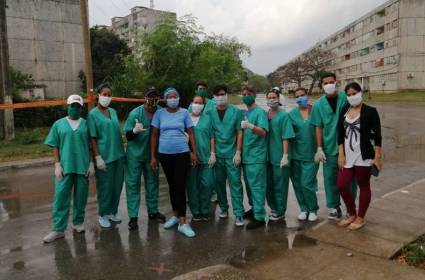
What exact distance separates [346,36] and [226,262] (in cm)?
8611

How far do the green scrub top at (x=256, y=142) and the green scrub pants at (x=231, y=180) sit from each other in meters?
0.20

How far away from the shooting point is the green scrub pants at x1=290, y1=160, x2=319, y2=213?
5355 mm

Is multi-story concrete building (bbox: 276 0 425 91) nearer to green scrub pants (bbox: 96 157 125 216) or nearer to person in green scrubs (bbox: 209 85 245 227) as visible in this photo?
person in green scrubs (bbox: 209 85 245 227)

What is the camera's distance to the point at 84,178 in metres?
→ 5.05

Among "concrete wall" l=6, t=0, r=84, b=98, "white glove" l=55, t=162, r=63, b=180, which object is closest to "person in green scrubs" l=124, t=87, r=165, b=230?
"white glove" l=55, t=162, r=63, b=180

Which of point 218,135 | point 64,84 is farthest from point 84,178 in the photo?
point 64,84

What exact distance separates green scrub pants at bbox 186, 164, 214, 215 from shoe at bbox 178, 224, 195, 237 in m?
0.47

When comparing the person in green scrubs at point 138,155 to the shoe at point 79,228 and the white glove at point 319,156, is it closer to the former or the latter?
the shoe at point 79,228

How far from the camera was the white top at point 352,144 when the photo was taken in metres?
4.79

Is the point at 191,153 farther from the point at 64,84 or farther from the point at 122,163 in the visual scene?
the point at 64,84

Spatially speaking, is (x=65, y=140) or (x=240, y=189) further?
(x=240, y=189)

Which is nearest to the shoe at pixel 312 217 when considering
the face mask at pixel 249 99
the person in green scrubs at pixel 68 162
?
the face mask at pixel 249 99

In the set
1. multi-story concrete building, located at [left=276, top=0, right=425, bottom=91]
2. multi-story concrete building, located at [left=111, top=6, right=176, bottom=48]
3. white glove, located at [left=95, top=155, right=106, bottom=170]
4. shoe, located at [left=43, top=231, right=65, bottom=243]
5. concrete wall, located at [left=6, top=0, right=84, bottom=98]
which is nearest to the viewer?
shoe, located at [left=43, top=231, right=65, bottom=243]

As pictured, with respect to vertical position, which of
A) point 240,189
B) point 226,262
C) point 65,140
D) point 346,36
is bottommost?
point 226,262
